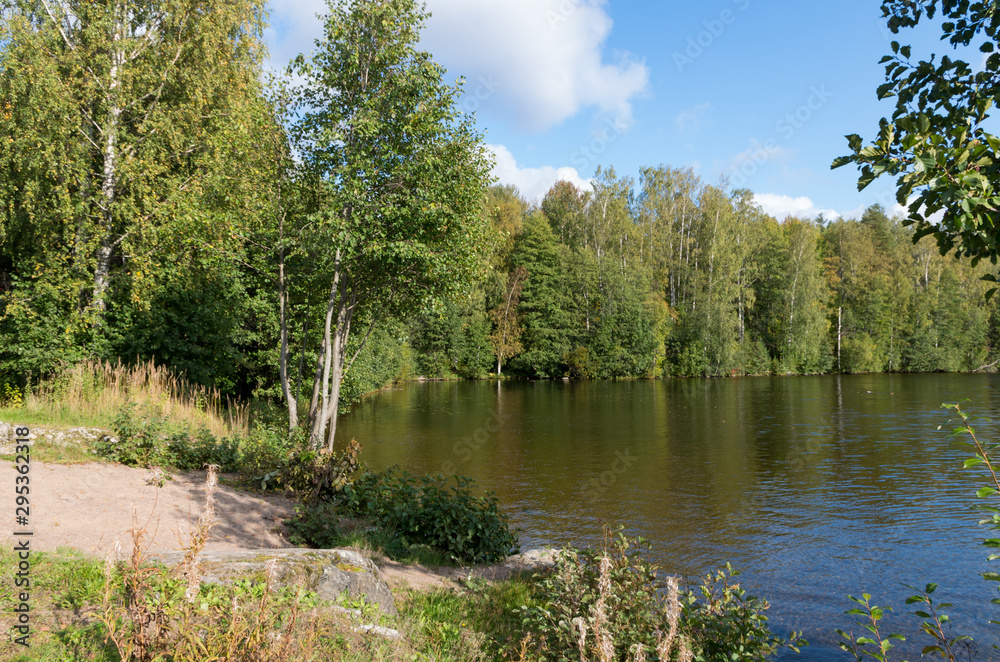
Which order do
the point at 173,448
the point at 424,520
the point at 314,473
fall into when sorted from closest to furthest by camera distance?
1. the point at 424,520
2. the point at 314,473
3. the point at 173,448

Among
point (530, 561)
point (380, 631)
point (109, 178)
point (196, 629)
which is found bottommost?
point (530, 561)

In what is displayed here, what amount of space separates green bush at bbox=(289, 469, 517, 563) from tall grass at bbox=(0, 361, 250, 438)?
178 inches

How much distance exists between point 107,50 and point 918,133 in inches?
744

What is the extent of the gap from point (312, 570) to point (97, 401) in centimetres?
962

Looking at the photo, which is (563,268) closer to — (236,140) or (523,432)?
(523,432)

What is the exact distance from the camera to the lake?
8594 mm

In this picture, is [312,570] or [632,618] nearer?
[632,618]

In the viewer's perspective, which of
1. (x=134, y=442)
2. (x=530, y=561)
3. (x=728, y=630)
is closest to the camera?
(x=728, y=630)

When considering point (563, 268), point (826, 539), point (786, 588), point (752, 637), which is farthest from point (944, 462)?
point (563, 268)

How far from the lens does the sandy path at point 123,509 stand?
599cm

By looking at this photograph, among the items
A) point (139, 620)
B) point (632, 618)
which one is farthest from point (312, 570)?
point (632, 618)

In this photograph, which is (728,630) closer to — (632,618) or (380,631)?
(632,618)

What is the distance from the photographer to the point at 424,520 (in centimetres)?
807

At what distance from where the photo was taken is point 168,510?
742 cm
